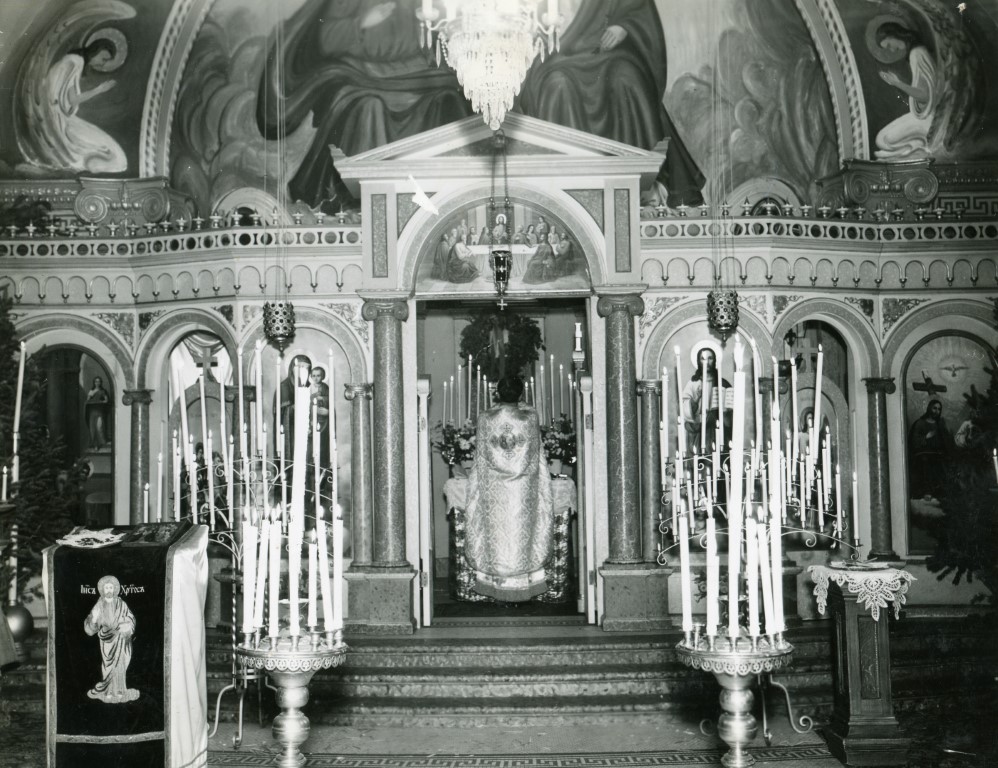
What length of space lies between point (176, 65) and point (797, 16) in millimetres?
7053

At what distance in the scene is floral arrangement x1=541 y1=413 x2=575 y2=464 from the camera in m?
12.5

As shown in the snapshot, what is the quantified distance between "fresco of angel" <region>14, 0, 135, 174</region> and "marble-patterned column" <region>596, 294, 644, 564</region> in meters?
6.03

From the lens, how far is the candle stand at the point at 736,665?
5855mm

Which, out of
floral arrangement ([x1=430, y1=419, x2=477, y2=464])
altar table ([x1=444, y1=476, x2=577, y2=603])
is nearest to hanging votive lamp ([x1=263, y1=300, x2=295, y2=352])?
floral arrangement ([x1=430, y1=419, x2=477, y2=464])

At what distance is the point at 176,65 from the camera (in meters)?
13.3

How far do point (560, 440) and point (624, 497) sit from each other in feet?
4.86

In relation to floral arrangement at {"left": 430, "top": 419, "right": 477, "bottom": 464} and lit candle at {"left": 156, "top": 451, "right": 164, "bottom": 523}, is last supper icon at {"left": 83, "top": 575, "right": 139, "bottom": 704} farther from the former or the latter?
floral arrangement at {"left": 430, "top": 419, "right": 477, "bottom": 464}

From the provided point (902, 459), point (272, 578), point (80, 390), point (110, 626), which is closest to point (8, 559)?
point (80, 390)

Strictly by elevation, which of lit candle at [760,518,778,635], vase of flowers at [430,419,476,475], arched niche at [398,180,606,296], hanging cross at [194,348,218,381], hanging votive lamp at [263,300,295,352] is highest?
arched niche at [398,180,606,296]

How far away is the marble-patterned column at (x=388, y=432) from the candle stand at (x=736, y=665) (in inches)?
216

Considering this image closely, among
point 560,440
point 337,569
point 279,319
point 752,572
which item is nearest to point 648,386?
point 560,440

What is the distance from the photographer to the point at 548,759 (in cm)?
841

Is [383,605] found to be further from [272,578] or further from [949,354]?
[949,354]

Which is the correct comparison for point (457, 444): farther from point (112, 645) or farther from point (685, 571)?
point (685, 571)
